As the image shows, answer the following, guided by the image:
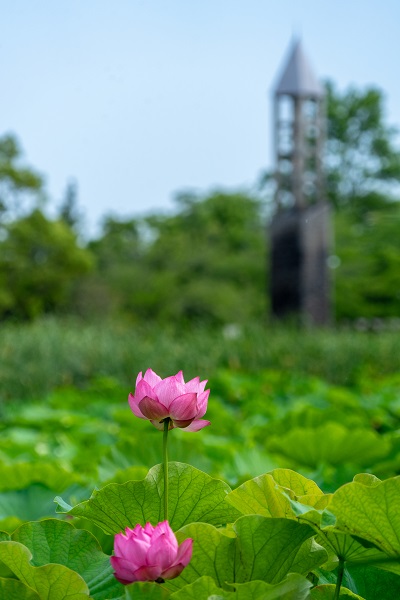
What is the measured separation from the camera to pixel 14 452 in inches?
94.8

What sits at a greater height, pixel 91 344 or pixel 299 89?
pixel 299 89

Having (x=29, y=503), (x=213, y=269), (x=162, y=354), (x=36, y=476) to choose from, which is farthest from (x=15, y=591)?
(x=213, y=269)

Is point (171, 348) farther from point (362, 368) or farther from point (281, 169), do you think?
point (281, 169)

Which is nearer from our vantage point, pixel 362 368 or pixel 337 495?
pixel 337 495

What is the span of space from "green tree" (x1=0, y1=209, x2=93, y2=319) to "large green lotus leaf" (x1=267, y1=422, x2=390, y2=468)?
91.2 feet

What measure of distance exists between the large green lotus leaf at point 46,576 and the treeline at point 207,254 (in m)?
21.8

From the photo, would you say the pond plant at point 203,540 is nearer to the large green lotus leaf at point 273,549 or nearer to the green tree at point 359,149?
the large green lotus leaf at point 273,549

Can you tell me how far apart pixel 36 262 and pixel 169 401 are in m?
30.0

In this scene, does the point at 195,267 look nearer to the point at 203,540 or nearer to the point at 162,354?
the point at 162,354

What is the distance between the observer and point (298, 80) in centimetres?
1522

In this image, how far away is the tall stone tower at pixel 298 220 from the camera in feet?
46.2

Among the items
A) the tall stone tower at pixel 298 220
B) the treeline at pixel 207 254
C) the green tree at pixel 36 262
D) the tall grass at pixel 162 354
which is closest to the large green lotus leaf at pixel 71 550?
the tall grass at pixel 162 354

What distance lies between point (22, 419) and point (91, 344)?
13.0 feet

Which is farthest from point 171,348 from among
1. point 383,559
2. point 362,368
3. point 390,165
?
point 390,165
